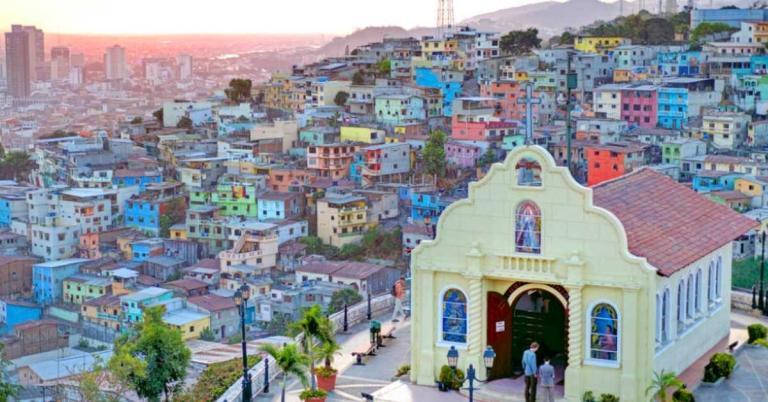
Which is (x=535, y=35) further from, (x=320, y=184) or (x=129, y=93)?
(x=129, y=93)

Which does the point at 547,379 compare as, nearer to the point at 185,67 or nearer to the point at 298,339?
the point at 298,339

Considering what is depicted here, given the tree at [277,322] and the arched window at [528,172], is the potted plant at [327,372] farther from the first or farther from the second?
the tree at [277,322]

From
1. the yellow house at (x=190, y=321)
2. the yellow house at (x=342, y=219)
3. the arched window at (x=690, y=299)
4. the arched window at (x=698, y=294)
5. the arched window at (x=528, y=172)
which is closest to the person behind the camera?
the arched window at (x=528, y=172)

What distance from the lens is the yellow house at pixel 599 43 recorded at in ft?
205

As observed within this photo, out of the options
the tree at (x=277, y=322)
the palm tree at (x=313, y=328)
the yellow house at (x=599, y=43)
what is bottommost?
the tree at (x=277, y=322)

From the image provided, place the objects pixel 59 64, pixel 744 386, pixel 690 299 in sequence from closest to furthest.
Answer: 1. pixel 744 386
2. pixel 690 299
3. pixel 59 64

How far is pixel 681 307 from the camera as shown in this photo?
14766mm

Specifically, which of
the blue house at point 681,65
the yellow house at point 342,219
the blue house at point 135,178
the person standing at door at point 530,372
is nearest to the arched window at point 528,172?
the person standing at door at point 530,372

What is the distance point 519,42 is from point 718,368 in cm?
5287

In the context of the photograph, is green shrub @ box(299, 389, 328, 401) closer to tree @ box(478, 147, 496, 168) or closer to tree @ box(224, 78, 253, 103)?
tree @ box(478, 147, 496, 168)

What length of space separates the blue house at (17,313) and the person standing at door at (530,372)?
1251 inches

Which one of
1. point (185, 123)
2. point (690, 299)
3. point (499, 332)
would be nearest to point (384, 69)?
point (185, 123)

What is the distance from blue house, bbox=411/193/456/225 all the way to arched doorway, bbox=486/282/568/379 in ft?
91.3

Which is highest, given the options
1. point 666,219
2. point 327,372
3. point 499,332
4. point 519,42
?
point 519,42
